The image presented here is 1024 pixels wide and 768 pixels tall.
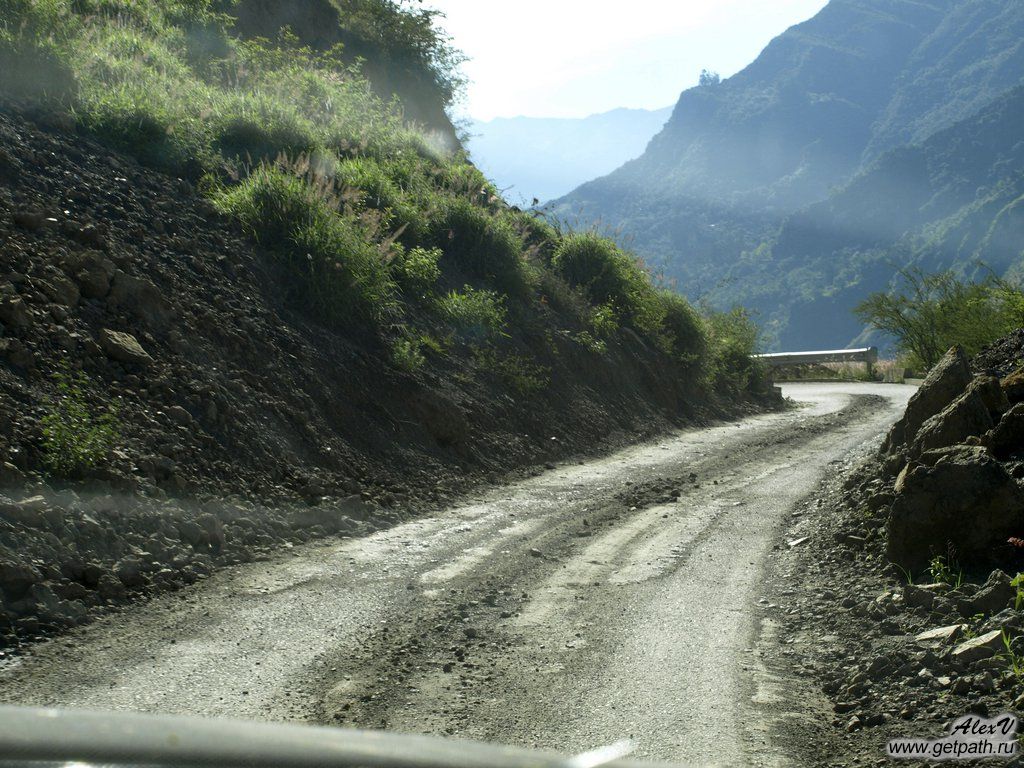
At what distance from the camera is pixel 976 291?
91.8 feet

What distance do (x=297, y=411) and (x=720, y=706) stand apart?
6.44m

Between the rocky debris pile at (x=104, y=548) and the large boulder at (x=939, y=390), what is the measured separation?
21.0 ft

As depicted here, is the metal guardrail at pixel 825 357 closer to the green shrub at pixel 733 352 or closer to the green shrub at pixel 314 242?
the green shrub at pixel 733 352

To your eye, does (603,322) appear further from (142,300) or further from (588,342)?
(142,300)

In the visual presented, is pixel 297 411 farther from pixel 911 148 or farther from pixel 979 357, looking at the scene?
pixel 911 148

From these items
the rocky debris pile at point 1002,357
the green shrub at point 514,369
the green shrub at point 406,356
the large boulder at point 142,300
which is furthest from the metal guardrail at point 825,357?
the large boulder at point 142,300

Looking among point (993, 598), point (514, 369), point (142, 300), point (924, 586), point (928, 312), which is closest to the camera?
point (993, 598)

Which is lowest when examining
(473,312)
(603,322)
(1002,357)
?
(1002,357)

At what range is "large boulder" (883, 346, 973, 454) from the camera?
988 centimetres

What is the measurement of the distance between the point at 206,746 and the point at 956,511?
6181 millimetres

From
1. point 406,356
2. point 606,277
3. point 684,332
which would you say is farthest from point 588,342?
point 406,356

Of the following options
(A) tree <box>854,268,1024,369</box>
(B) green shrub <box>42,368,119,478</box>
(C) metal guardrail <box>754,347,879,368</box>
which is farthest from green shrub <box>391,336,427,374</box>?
(C) metal guardrail <box>754,347,879,368</box>

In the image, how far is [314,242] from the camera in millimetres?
12250

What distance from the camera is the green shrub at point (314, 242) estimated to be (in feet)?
39.8
